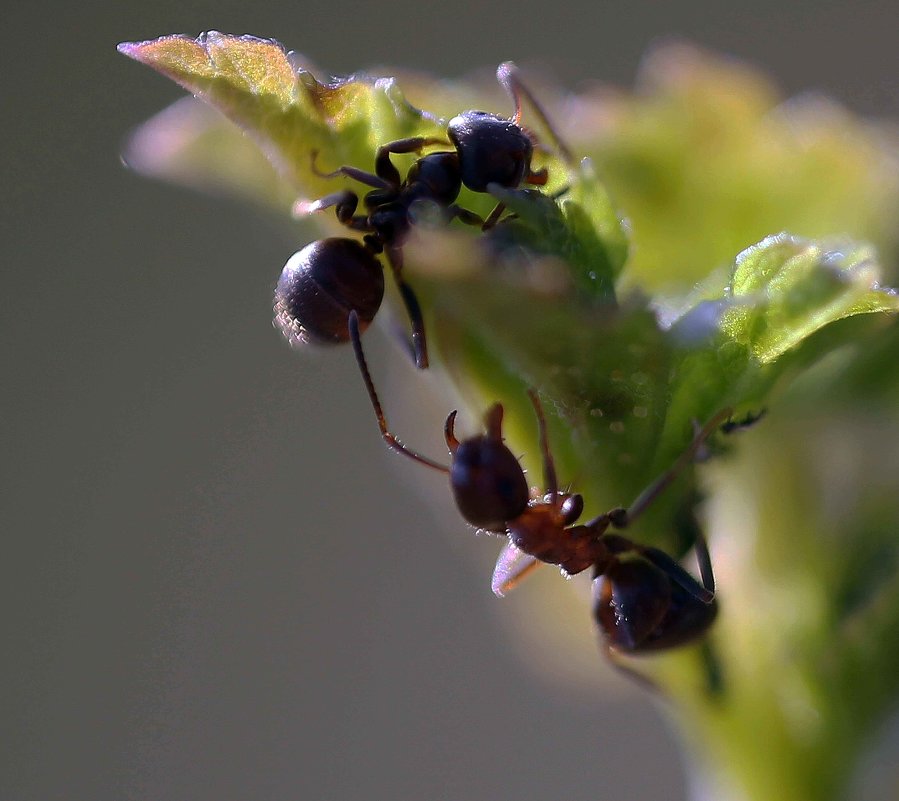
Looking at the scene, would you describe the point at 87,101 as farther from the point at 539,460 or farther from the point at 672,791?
the point at 539,460

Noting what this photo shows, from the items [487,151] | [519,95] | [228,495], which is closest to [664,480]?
[487,151]

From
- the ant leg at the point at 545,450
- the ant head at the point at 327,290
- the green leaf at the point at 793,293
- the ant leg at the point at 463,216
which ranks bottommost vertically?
the green leaf at the point at 793,293

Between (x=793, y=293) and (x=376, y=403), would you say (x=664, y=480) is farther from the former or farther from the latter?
(x=376, y=403)

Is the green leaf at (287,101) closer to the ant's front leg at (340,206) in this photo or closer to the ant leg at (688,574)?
the ant's front leg at (340,206)

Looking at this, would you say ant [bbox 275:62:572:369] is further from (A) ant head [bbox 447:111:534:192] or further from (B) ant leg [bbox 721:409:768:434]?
(B) ant leg [bbox 721:409:768:434]

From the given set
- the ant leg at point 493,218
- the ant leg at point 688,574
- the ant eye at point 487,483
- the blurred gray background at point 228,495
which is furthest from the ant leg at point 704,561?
the blurred gray background at point 228,495

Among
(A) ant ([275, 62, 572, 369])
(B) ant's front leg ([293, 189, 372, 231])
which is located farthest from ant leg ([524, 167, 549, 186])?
(B) ant's front leg ([293, 189, 372, 231])

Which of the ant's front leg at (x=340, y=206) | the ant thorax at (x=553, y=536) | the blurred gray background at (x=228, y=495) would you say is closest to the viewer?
the ant's front leg at (x=340, y=206)
